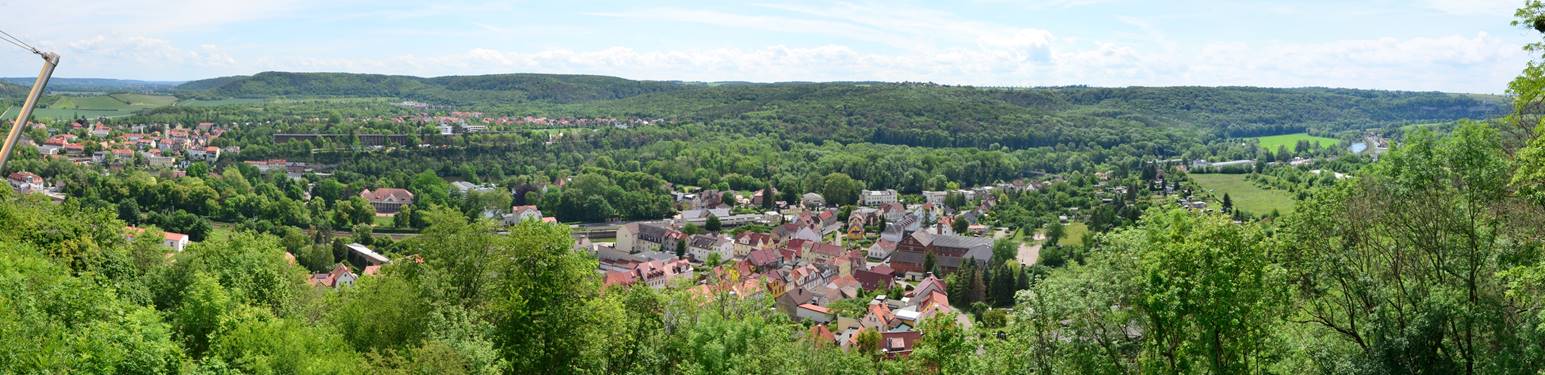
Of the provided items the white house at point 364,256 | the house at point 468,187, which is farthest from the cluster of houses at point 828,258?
the house at point 468,187

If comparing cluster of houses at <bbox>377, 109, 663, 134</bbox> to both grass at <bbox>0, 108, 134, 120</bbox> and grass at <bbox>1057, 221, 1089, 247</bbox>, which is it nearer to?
grass at <bbox>0, 108, 134, 120</bbox>

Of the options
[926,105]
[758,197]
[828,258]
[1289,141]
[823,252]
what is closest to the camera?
[828,258]

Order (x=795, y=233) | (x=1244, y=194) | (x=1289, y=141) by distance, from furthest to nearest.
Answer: (x=1289, y=141), (x=1244, y=194), (x=795, y=233)

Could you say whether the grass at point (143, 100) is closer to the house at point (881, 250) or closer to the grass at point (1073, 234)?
the house at point (881, 250)

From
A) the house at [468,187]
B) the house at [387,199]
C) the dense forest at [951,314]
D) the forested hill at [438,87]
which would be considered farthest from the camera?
the forested hill at [438,87]

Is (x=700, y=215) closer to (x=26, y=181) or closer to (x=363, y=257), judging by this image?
(x=363, y=257)

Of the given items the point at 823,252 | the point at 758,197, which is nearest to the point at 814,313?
the point at 823,252

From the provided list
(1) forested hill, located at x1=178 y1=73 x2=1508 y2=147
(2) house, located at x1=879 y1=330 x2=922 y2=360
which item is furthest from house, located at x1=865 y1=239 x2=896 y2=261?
(1) forested hill, located at x1=178 y1=73 x2=1508 y2=147
